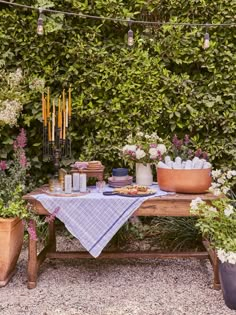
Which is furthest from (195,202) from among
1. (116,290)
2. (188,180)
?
(116,290)

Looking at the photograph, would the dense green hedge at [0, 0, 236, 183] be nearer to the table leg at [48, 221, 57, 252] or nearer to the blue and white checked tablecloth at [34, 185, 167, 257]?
the table leg at [48, 221, 57, 252]

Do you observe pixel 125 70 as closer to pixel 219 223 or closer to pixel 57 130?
pixel 57 130

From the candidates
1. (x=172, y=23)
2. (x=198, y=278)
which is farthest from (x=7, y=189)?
(x=172, y=23)

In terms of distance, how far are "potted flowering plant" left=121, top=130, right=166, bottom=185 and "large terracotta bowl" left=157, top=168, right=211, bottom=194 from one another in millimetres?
269

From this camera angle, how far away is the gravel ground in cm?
279

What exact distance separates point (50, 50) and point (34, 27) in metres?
0.24

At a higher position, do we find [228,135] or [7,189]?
[228,135]

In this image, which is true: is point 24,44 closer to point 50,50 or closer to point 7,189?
point 50,50

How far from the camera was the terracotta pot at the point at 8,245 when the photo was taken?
123 inches

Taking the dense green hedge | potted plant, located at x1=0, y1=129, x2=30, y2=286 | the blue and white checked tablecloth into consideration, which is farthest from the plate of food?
the dense green hedge

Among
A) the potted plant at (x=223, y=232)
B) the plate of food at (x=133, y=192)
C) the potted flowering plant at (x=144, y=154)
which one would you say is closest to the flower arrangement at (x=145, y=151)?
the potted flowering plant at (x=144, y=154)

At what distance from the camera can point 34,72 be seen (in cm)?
414

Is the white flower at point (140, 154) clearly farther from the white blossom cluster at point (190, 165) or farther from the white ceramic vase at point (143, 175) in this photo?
the white blossom cluster at point (190, 165)

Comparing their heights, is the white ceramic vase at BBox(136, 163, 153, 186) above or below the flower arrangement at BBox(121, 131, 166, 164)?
below
